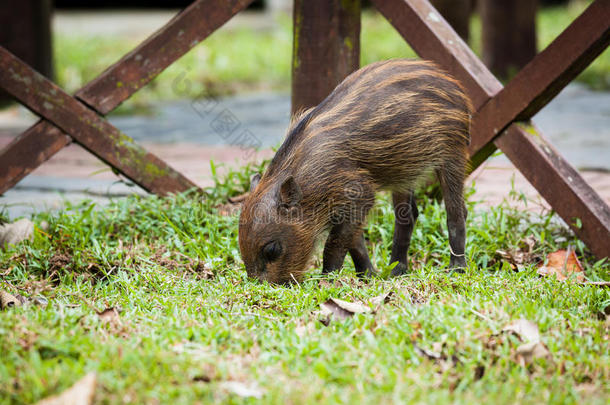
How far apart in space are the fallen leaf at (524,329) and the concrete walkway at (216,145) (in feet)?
7.31

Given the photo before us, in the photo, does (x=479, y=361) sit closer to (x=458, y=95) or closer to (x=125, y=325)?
(x=125, y=325)

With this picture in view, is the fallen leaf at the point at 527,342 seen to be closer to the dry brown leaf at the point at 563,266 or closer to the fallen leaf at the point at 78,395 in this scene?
the dry brown leaf at the point at 563,266

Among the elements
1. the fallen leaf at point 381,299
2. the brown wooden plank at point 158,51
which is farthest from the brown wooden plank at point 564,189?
the brown wooden plank at point 158,51

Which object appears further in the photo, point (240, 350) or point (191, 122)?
point (191, 122)

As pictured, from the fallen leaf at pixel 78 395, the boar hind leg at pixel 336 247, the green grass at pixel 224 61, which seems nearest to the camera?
the fallen leaf at pixel 78 395

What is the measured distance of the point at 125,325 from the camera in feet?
10.0

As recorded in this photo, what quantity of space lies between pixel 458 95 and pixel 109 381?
256cm

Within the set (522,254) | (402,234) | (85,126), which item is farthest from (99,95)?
(522,254)

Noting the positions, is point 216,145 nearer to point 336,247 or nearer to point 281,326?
point 336,247

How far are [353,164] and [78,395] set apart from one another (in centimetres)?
206

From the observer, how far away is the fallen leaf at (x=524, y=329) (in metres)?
2.82

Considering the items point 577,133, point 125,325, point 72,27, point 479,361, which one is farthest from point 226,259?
point 72,27

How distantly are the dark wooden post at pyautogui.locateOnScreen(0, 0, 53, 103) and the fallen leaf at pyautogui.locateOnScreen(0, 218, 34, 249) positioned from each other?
5594 millimetres

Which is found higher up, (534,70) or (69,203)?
(534,70)
